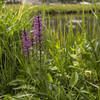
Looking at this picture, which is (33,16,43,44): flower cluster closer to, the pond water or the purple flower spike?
the purple flower spike

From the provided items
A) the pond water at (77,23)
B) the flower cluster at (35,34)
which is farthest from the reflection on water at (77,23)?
the flower cluster at (35,34)

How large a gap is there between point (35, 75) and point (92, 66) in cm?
40

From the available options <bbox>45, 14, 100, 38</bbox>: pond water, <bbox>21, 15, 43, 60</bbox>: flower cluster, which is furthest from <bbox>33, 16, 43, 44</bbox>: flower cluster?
<bbox>45, 14, 100, 38</bbox>: pond water

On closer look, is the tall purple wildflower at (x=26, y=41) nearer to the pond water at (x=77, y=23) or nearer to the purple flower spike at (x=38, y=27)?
the purple flower spike at (x=38, y=27)

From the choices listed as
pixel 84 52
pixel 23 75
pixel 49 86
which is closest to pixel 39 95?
pixel 49 86

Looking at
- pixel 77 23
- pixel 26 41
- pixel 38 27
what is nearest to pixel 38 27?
pixel 38 27

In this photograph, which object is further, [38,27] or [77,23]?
[77,23]

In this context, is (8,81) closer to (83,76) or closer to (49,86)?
(49,86)

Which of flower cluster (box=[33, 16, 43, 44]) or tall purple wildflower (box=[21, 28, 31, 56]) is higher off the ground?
flower cluster (box=[33, 16, 43, 44])

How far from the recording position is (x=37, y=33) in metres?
1.25

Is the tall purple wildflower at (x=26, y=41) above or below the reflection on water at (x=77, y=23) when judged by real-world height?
below

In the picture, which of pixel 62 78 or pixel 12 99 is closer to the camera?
pixel 12 99

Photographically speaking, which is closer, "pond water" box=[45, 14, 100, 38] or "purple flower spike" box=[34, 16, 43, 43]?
"purple flower spike" box=[34, 16, 43, 43]

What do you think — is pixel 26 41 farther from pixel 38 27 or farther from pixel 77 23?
pixel 77 23
